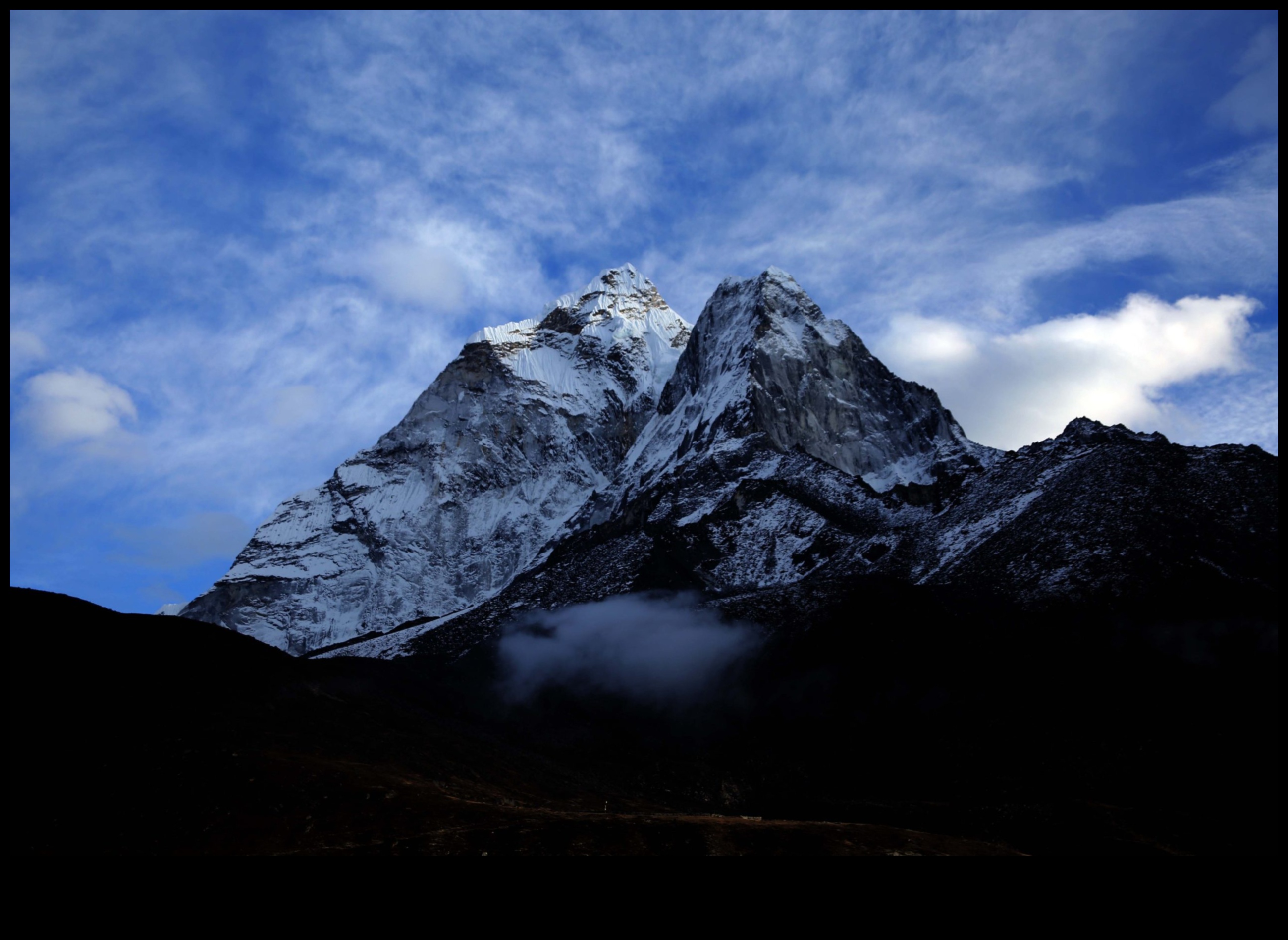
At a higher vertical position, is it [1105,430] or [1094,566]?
[1105,430]

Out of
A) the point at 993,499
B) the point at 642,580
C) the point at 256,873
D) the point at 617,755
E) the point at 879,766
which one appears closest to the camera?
the point at 256,873

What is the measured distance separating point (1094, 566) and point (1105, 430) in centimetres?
4907

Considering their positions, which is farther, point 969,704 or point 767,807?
point 969,704

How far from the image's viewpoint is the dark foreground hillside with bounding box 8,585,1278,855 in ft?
223

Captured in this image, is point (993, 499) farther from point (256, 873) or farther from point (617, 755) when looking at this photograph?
point (256, 873)

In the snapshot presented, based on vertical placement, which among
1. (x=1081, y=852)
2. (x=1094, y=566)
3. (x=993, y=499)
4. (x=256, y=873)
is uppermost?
(x=993, y=499)

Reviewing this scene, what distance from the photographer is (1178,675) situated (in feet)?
367

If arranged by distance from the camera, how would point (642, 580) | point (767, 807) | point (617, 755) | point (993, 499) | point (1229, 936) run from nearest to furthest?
1. point (1229, 936)
2. point (767, 807)
3. point (617, 755)
4. point (993, 499)
5. point (642, 580)

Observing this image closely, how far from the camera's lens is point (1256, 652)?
11156cm

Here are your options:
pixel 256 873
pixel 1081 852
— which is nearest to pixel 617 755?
pixel 1081 852

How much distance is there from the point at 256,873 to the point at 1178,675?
12323 centimetres

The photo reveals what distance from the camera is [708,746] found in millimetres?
133500

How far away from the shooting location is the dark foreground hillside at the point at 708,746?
223 feet

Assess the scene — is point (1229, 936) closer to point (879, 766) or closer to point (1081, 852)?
point (1081, 852)
